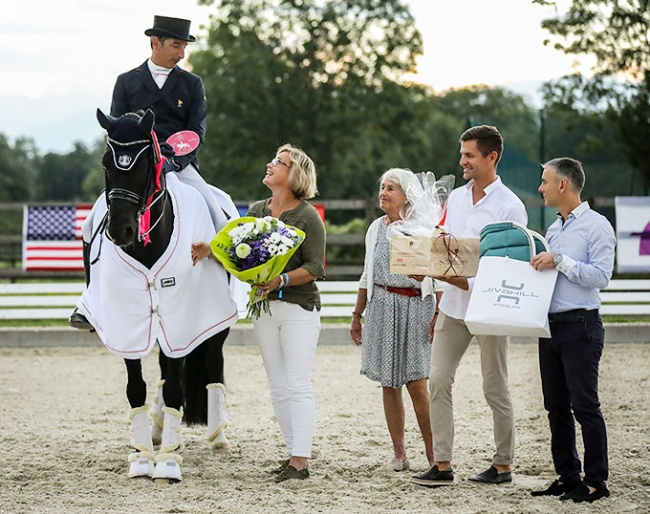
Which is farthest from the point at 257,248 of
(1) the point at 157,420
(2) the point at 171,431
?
(1) the point at 157,420

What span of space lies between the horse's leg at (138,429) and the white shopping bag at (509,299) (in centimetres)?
210

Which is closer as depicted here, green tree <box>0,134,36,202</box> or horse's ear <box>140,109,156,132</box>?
horse's ear <box>140,109,156,132</box>

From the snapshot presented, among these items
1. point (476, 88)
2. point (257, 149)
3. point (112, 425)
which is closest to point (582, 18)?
point (257, 149)

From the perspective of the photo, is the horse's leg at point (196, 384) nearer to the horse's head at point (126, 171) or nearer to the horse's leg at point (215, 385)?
the horse's leg at point (215, 385)

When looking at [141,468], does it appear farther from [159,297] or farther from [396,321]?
[396,321]

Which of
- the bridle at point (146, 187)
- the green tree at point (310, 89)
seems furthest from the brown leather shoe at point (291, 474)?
the green tree at point (310, 89)

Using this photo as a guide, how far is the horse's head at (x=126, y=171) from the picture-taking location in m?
5.07

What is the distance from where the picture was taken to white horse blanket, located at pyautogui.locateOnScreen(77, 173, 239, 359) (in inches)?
221

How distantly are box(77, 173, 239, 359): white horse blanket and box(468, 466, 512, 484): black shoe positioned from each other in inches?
68.4

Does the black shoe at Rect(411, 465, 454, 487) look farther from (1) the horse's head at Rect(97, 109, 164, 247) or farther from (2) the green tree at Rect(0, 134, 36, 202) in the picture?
(2) the green tree at Rect(0, 134, 36, 202)

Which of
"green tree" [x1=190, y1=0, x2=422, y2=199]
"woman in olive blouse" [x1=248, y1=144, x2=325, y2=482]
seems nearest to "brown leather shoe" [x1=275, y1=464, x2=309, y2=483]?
"woman in olive blouse" [x1=248, y1=144, x2=325, y2=482]

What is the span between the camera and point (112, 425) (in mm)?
7227

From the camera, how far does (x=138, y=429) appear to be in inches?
227

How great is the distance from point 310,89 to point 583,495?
75.2 feet
